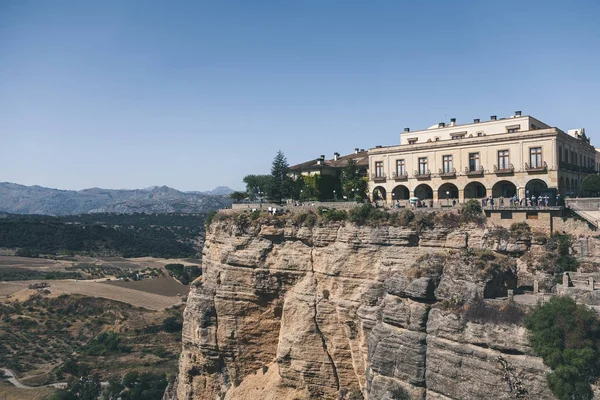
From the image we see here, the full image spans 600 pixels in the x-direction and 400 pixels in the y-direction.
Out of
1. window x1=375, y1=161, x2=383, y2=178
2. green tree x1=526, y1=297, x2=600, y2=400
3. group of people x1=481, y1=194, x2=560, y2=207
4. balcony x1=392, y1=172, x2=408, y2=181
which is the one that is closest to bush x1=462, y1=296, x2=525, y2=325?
green tree x1=526, y1=297, x2=600, y2=400

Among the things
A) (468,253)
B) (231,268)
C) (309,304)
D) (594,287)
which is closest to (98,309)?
(231,268)

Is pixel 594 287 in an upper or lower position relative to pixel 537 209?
lower

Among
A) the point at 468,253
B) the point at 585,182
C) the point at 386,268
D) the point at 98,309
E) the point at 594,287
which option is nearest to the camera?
the point at 594,287

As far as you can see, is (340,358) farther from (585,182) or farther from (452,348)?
(585,182)

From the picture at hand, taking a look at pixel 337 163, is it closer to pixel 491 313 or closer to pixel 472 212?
pixel 472 212

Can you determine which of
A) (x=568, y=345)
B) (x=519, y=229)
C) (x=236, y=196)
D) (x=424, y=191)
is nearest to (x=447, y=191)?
(x=424, y=191)

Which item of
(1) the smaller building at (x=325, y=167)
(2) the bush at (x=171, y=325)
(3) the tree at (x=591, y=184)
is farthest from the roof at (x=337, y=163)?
(2) the bush at (x=171, y=325)
